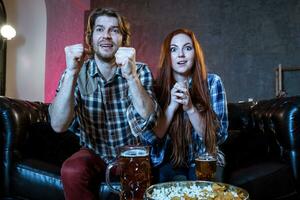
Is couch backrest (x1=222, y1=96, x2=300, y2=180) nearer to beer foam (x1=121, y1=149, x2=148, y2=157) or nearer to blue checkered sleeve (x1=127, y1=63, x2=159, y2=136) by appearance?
blue checkered sleeve (x1=127, y1=63, x2=159, y2=136)

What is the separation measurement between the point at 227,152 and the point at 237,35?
9.58 ft

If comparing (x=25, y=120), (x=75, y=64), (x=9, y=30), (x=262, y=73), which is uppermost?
(x=9, y=30)

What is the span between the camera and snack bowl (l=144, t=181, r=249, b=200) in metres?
0.53

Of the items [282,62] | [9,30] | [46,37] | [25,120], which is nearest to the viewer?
[25,120]

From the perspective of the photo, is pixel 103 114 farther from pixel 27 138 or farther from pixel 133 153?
pixel 133 153

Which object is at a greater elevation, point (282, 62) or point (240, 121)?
point (282, 62)

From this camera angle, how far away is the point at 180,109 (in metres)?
1.42

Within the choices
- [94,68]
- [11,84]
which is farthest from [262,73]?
[94,68]

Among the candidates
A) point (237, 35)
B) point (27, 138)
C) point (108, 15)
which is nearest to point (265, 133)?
point (108, 15)

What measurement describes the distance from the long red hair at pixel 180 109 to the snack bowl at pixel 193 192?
30.2 inches

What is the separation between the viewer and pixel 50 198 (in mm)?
1537

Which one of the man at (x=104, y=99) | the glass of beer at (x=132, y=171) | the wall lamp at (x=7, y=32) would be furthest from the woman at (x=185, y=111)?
the wall lamp at (x=7, y=32)

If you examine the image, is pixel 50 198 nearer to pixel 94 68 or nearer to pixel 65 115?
pixel 65 115

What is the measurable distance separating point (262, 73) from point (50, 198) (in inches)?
134
